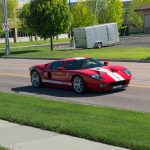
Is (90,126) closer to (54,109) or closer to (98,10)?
(54,109)

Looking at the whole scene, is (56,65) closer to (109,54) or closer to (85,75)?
(85,75)

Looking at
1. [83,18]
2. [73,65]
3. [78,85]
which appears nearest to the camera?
[78,85]

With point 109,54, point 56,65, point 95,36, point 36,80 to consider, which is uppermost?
point 56,65

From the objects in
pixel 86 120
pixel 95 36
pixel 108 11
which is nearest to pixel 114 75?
pixel 86 120

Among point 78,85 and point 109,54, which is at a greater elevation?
point 78,85

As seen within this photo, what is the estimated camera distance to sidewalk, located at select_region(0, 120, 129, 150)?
7807 mm

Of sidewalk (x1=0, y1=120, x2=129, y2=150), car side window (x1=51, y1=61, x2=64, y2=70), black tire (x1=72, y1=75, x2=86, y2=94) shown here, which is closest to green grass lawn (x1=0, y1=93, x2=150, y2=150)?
sidewalk (x1=0, y1=120, x2=129, y2=150)

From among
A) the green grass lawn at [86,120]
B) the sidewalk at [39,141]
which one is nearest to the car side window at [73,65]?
the green grass lawn at [86,120]

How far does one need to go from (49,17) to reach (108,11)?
3323cm

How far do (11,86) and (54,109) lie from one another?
7.59m

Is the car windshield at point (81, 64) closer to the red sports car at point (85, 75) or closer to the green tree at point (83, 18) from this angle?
the red sports car at point (85, 75)

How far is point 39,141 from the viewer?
8.37m

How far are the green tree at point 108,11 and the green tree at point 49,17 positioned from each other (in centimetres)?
3041

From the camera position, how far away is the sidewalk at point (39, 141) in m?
7.81
